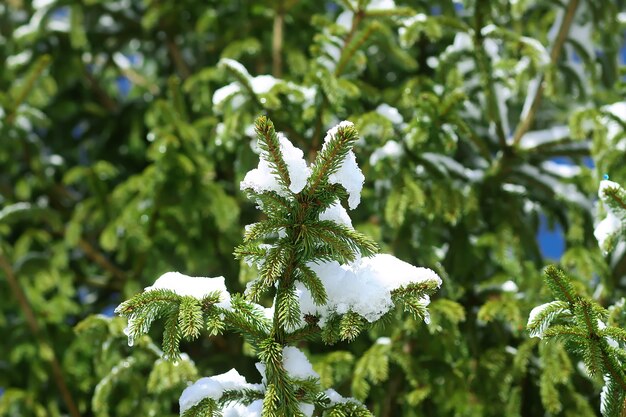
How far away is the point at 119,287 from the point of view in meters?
5.49

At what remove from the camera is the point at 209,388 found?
7.27ft

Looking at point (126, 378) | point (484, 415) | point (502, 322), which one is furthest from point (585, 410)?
point (126, 378)

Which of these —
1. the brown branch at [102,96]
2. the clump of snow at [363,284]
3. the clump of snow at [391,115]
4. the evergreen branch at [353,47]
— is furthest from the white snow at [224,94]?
the brown branch at [102,96]

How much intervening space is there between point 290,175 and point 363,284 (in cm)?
37

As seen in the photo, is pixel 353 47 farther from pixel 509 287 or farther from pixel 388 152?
pixel 509 287

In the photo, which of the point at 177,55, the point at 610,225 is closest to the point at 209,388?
the point at 610,225

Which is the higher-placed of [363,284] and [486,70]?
[486,70]

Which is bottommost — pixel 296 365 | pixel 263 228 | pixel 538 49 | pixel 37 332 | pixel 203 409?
pixel 37 332

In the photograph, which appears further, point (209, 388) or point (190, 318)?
point (209, 388)

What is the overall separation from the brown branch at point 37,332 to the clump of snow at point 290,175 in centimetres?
289

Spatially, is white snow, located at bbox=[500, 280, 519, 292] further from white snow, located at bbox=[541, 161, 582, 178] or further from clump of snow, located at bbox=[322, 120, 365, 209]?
clump of snow, located at bbox=[322, 120, 365, 209]

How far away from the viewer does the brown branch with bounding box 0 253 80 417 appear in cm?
455

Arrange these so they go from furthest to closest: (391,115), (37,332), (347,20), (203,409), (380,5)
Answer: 1. (37,332)
2. (347,20)
3. (380,5)
4. (391,115)
5. (203,409)

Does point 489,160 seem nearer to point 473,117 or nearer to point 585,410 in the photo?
point 473,117
